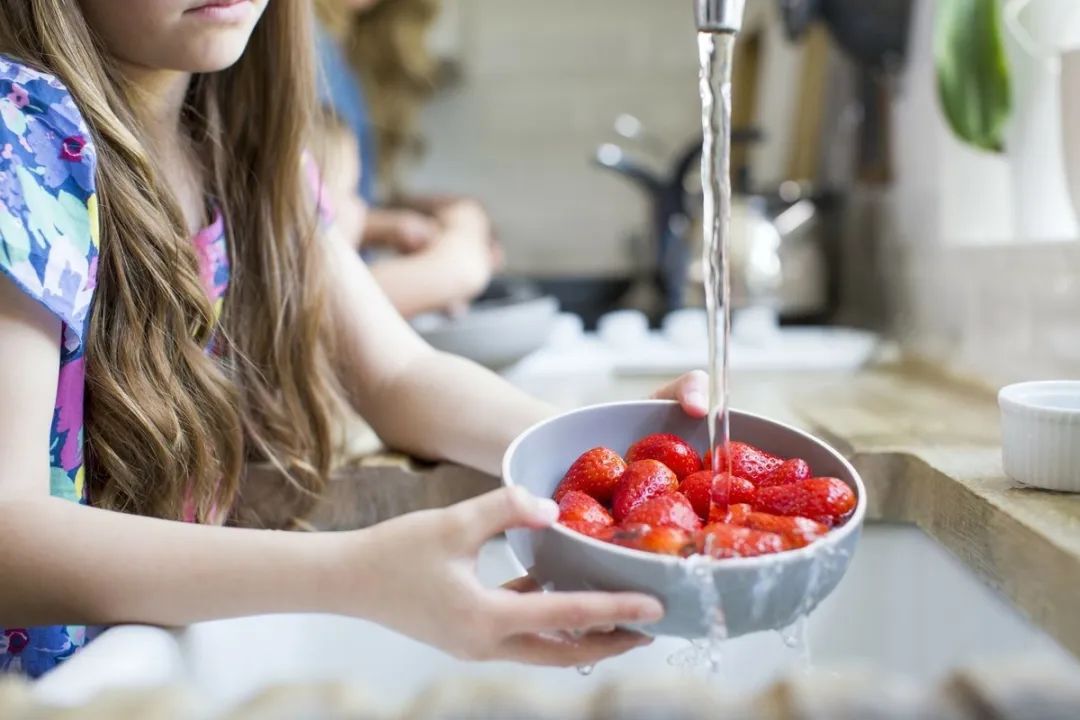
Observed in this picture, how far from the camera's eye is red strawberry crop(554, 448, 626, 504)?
0.61 meters

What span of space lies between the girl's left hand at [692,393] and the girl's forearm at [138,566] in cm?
27

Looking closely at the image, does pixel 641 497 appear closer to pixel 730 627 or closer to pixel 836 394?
pixel 730 627

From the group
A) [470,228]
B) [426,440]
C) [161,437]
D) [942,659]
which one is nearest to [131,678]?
[161,437]

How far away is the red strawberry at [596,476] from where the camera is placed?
24.0 inches

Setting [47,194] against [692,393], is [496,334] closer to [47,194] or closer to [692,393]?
[692,393]

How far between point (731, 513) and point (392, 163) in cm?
184

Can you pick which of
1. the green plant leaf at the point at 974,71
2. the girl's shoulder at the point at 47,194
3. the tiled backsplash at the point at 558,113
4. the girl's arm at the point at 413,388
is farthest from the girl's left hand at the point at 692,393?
the tiled backsplash at the point at 558,113

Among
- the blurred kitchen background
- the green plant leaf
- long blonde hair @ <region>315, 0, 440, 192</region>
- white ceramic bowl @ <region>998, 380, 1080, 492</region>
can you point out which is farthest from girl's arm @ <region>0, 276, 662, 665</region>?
long blonde hair @ <region>315, 0, 440, 192</region>

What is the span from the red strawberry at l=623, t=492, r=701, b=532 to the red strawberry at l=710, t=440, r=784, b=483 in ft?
0.24

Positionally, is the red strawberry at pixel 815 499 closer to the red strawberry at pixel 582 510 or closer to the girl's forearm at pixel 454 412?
the red strawberry at pixel 582 510

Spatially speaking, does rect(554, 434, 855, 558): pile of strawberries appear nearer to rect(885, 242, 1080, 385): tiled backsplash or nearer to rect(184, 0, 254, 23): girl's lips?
rect(184, 0, 254, 23): girl's lips

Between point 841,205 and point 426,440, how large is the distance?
45.0 inches

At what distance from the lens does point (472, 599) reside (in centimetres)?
49

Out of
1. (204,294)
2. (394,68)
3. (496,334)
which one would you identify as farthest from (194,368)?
(394,68)
